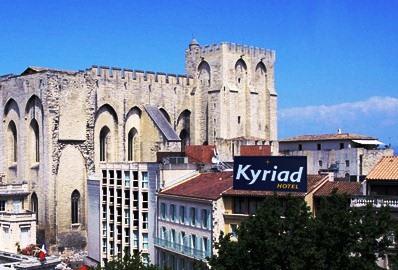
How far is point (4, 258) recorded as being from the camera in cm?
4584

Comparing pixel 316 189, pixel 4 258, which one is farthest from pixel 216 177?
pixel 4 258

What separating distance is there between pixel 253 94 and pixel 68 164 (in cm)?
2450

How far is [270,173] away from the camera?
4684cm

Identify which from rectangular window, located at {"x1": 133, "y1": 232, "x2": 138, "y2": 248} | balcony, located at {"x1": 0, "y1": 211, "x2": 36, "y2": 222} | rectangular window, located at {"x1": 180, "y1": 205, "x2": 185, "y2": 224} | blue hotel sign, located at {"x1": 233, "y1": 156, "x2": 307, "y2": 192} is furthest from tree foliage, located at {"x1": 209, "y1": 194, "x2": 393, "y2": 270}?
balcony, located at {"x1": 0, "y1": 211, "x2": 36, "y2": 222}

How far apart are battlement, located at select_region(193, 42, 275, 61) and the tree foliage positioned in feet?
162

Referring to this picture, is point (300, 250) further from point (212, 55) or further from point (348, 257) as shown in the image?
point (212, 55)

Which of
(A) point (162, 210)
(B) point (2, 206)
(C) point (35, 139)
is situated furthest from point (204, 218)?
(C) point (35, 139)

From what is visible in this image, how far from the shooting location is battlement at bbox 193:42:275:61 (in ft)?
261

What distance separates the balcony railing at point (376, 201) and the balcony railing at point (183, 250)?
12.3 metres

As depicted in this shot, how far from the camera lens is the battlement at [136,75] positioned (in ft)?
236

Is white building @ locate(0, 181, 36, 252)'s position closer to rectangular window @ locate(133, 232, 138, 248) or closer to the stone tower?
rectangular window @ locate(133, 232, 138, 248)

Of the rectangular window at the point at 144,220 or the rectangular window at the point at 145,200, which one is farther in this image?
the rectangular window at the point at 145,200

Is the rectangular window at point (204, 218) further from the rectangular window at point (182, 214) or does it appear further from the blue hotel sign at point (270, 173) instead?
the rectangular window at point (182, 214)

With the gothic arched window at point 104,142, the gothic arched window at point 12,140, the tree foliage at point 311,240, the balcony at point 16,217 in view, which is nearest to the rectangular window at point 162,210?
the balcony at point 16,217
